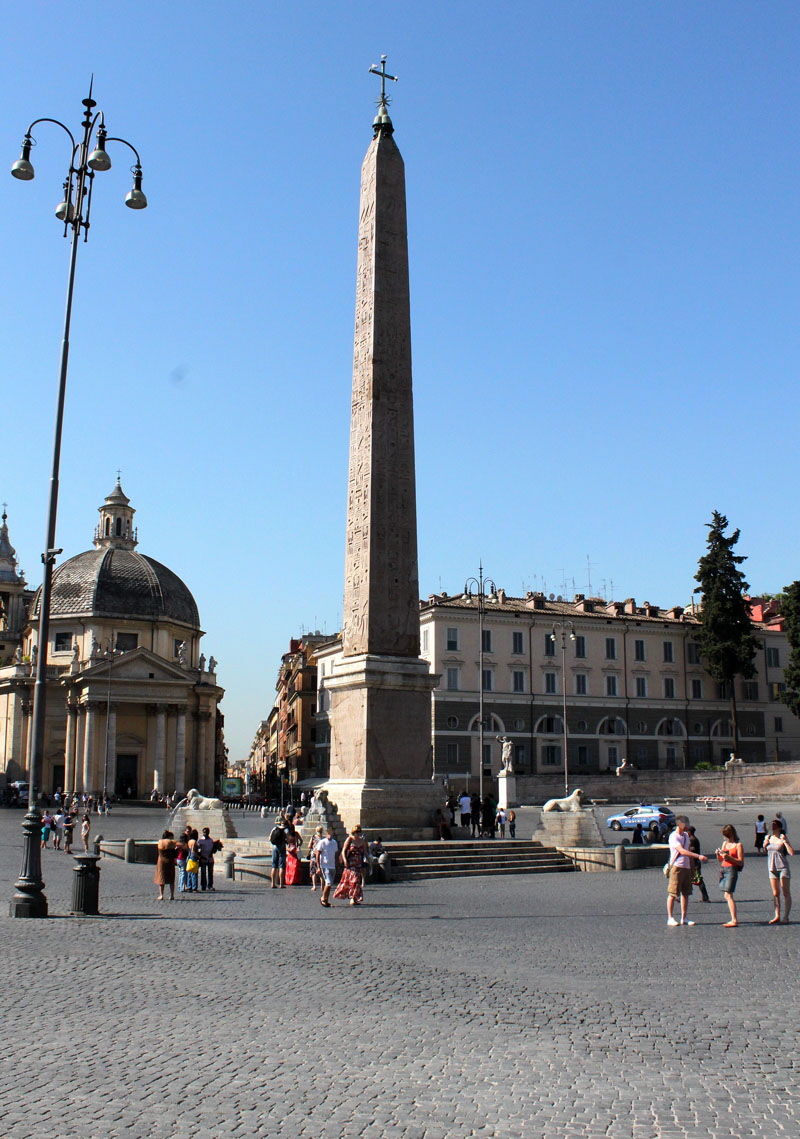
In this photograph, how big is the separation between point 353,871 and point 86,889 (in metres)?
3.37

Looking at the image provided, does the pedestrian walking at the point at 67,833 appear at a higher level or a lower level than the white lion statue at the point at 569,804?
lower

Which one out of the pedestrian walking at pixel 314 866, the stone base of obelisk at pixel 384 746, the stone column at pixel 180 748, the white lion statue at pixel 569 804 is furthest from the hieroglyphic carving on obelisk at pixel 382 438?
the stone column at pixel 180 748

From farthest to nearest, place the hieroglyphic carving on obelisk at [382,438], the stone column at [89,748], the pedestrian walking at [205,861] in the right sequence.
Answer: the stone column at [89,748] → the hieroglyphic carving on obelisk at [382,438] → the pedestrian walking at [205,861]

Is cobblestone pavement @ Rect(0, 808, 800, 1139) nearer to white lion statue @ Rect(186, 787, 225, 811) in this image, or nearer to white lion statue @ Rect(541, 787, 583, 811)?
white lion statue @ Rect(541, 787, 583, 811)

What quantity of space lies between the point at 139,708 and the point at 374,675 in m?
49.5

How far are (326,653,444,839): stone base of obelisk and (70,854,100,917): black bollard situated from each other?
6043 mm

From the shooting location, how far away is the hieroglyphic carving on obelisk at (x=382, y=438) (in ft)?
61.8

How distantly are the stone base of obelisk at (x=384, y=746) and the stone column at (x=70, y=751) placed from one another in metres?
47.5

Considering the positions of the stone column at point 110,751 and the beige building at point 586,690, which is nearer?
the beige building at point 586,690

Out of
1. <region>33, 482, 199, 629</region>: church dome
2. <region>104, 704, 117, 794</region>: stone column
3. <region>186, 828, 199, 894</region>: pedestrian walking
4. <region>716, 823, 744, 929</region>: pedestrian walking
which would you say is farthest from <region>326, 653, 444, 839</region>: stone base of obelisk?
<region>33, 482, 199, 629</region>: church dome

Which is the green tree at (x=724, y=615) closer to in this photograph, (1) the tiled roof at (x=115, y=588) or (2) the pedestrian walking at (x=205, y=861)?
(1) the tiled roof at (x=115, y=588)

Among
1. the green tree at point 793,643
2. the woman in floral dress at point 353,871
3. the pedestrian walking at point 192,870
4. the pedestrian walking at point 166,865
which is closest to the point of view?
the woman in floral dress at point 353,871

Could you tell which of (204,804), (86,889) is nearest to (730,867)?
(86,889)

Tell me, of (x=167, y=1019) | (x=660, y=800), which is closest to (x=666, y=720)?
(x=660, y=800)
